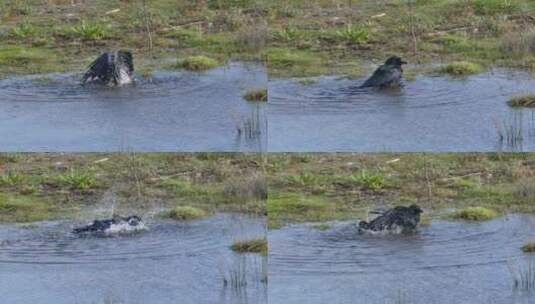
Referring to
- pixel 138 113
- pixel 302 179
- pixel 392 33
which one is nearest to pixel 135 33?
pixel 138 113

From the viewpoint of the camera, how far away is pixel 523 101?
1492 cm

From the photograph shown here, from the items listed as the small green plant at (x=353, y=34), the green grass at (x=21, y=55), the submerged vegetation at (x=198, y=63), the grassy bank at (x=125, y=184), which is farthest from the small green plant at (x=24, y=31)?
the small green plant at (x=353, y=34)

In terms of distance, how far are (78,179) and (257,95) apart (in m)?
1.60

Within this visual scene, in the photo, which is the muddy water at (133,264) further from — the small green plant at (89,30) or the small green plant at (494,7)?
the small green plant at (494,7)

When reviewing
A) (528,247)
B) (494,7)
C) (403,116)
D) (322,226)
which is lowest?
(528,247)

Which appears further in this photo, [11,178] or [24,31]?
[24,31]

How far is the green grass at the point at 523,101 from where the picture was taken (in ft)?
48.9

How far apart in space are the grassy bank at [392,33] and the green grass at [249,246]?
1471 millimetres

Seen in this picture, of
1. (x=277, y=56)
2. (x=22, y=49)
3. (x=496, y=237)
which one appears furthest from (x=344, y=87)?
(x=22, y=49)

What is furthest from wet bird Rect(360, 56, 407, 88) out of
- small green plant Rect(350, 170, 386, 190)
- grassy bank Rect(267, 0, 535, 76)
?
small green plant Rect(350, 170, 386, 190)

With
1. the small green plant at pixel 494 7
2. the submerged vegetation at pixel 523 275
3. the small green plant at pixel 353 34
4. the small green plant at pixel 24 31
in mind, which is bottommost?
the submerged vegetation at pixel 523 275

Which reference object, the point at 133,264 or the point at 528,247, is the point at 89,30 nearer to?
the point at 133,264

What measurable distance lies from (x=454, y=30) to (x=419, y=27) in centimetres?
33

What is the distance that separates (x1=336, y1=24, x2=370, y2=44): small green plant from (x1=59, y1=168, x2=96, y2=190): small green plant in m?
2.39
